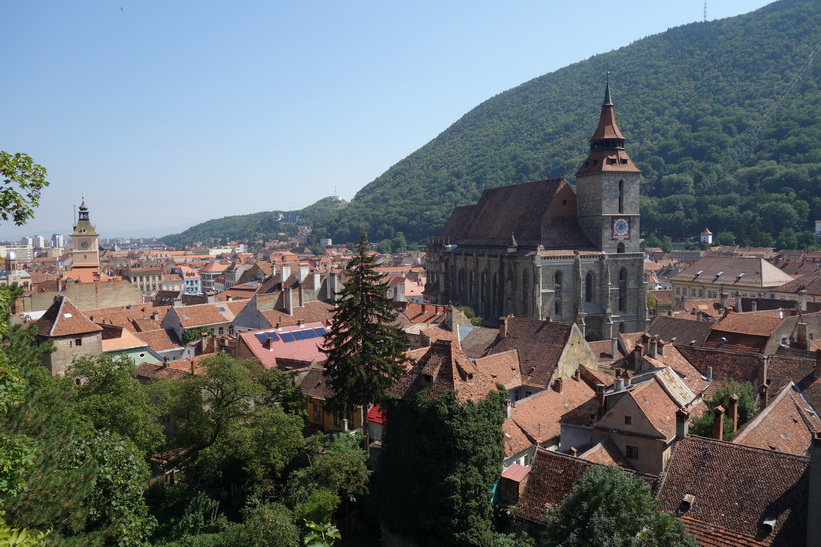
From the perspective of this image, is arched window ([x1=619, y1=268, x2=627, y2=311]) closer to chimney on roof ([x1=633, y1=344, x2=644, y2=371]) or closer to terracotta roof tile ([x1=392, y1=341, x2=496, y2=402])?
chimney on roof ([x1=633, y1=344, x2=644, y2=371])

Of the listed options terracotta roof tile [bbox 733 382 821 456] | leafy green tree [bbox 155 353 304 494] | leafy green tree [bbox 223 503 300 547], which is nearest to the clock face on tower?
terracotta roof tile [bbox 733 382 821 456]

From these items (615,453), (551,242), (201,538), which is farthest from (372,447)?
(551,242)

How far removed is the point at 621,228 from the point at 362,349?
41809 mm

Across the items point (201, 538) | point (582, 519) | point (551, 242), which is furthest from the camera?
point (551, 242)

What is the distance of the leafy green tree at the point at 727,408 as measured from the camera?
2683cm

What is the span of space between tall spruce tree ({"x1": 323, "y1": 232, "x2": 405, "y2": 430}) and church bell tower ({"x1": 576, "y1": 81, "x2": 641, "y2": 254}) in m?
38.0

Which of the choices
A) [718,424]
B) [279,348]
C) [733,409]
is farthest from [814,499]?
[279,348]

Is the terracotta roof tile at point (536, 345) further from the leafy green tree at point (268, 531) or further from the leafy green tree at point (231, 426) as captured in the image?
the leafy green tree at point (268, 531)

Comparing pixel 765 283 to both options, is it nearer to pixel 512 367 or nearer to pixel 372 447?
pixel 512 367

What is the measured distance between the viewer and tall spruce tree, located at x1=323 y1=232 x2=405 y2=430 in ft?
102

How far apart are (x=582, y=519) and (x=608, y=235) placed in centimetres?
4936

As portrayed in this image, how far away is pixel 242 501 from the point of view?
101ft

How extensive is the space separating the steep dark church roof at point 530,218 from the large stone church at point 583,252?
0.40ft

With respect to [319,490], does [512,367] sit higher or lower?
higher
